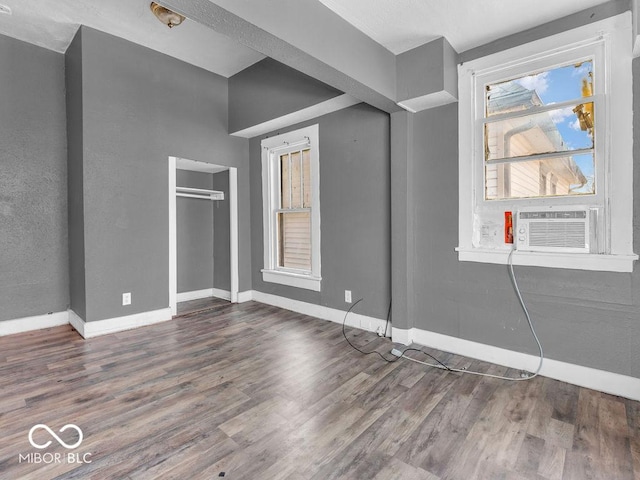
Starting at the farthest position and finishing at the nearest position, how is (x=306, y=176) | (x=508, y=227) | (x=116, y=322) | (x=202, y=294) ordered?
(x=202, y=294), (x=306, y=176), (x=116, y=322), (x=508, y=227)

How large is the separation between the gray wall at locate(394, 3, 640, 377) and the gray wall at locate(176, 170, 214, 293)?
318cm

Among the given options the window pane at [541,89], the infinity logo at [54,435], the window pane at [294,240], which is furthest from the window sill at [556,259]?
the infinity logo at [54,435]

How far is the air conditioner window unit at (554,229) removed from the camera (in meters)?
2.27

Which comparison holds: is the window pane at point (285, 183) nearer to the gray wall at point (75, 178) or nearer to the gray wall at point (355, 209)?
the gray wall at point (355, 209)

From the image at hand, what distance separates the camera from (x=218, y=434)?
1805 mm

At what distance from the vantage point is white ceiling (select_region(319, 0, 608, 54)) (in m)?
2.22

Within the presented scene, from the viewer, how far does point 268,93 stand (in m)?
4.03

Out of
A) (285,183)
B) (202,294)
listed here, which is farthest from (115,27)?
(202,294)

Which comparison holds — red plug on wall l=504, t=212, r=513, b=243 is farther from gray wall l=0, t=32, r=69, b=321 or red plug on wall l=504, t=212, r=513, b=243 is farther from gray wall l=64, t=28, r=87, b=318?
gray wall l=0, t=32, r=69, b=321

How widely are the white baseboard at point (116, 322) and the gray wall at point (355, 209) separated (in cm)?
177

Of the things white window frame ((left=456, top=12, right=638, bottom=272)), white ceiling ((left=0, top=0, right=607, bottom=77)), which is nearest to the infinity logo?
white ceiling ((left=0, top=0, right=607, bottom=77))

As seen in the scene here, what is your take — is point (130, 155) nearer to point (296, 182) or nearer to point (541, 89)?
point (296, 182)

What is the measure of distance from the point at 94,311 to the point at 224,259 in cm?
188

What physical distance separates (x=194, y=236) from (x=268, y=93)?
236cm
